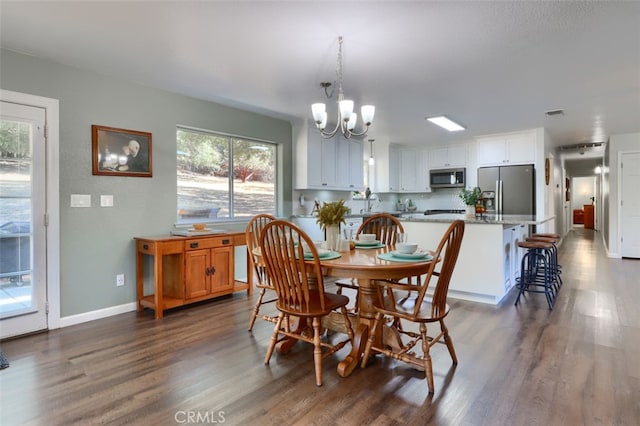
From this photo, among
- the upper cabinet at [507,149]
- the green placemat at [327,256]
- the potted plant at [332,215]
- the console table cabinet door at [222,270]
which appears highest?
the upper cabinet at [507,149]


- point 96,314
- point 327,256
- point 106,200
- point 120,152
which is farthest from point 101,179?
point 327,256

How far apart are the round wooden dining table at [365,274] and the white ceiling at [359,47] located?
5.06 ft

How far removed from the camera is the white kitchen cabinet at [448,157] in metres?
7.09

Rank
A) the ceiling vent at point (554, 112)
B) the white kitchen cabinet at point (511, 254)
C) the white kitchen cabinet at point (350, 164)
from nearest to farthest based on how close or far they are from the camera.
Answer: the white kitchen cabinet at point (511, 254), the ceiling vent at point (554, 112), the white kitchen cabinet at point (350, 164)

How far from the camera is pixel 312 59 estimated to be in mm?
2959

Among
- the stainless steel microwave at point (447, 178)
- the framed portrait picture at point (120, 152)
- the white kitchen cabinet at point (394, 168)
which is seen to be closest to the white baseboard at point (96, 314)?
the framed portrait picture at point (120, 152)

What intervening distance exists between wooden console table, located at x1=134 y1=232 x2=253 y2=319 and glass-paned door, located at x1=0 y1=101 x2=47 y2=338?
0.81 m

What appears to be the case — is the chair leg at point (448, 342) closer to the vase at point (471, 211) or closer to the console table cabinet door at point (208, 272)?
the vase at point (471, 211)

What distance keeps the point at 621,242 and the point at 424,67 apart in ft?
19.7

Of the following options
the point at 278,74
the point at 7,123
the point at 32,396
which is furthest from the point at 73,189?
the point at 278,74

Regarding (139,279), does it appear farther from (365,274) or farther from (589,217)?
(589,217)

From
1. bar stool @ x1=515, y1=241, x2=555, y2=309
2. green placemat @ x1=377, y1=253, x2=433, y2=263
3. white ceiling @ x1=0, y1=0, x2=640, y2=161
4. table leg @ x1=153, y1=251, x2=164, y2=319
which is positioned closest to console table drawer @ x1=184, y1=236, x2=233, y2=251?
table leg @ x1=153, y1=251, x2=164, y2=319

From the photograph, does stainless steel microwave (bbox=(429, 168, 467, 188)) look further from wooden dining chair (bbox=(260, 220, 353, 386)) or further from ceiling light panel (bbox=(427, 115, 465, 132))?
wooden dining chair (bbox=(260, 220, 353, 386))

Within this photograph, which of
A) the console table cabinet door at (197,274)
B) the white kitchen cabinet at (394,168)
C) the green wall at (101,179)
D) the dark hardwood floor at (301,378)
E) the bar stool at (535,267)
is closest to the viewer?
the dark hardwood floor at (301,378)
